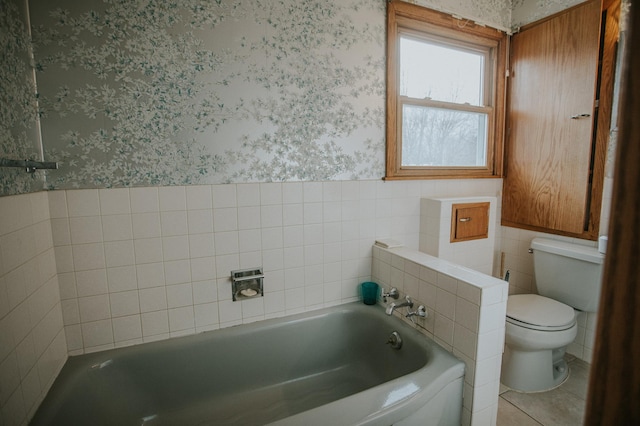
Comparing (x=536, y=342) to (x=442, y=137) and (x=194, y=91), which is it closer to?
(x=442, y=137)

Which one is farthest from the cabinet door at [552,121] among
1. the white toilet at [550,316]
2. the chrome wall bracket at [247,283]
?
the chrome wall bracket at [247,283]

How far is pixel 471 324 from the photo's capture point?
1.30 meters

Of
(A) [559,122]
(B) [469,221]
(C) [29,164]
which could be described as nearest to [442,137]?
(B) [469,221]

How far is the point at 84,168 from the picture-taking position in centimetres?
136

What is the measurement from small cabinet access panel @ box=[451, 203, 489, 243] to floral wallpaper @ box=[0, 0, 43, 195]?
86.9 inches

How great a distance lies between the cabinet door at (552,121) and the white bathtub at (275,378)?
1.46 meters

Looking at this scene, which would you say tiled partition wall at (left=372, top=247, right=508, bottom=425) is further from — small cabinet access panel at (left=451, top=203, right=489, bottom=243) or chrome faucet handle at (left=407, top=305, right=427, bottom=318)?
small cabinet access panel at (left=451, top=203, right=489, bottom=243)

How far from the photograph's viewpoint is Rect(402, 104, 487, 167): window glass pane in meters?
2.10

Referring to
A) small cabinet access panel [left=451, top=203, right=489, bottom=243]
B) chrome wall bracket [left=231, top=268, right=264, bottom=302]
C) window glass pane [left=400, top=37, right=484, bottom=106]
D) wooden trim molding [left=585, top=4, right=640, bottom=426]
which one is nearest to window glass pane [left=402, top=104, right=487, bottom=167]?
window glass pane [left=400, top=37, right=484, bottom=106]

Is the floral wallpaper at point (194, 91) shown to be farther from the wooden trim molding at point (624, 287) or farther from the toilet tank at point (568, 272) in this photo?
the wooden trim molding at point (624, 287)

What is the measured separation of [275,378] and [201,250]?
84 cm

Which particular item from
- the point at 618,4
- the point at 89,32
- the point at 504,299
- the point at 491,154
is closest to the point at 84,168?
the point at 89,32

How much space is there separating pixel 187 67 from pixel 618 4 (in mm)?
2480

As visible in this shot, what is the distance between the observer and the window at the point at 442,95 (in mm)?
1972
